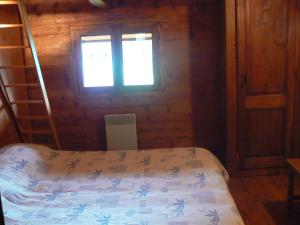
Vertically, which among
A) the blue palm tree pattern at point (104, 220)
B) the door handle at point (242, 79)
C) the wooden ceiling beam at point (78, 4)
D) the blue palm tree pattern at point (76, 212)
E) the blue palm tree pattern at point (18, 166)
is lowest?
the blue palm tree pattern at point (76, 212)

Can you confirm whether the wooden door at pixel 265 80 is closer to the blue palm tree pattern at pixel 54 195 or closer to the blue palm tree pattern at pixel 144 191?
the blue palm tree pattern at pixel 144 191

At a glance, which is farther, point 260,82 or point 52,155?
point 260,82

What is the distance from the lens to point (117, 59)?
371 cm

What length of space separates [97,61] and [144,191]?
2053 millimetres

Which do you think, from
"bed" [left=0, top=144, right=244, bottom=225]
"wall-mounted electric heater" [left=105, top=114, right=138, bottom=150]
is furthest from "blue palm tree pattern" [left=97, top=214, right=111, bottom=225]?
"wall-mounted electric heater" [left=105, top=114, right=138, bottom=150]

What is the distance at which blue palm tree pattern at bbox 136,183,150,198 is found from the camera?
208cm

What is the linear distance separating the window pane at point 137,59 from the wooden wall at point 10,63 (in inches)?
45.7

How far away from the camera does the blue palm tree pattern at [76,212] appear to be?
1.83 metres

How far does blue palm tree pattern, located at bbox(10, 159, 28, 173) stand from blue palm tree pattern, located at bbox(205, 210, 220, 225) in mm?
1416

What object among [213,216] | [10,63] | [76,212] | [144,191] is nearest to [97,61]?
[10,63]

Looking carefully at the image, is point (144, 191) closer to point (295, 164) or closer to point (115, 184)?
point (115, 184)

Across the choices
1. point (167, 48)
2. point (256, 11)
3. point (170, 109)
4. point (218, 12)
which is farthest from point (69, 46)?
point (256, 11)

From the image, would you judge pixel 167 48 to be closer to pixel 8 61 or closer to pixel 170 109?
pixel 170 109

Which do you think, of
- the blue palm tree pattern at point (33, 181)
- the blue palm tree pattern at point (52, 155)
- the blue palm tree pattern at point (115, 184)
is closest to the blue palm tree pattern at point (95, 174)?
the blue palm tree pattern at point (115, 184)
